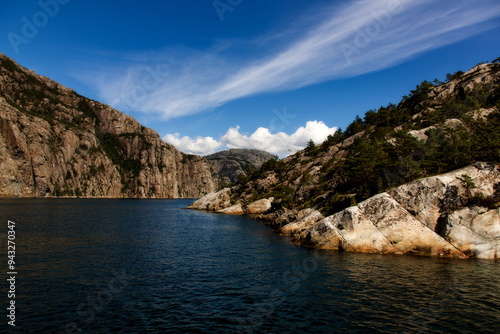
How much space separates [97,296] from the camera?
23.2m

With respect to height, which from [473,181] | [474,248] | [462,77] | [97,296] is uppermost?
[462,77]

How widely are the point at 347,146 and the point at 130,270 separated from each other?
91.7 meters

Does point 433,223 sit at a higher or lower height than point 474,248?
higher

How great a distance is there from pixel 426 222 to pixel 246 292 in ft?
103

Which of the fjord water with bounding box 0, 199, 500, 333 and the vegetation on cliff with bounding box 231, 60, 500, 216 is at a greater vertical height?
the vegetation on cliff with bounding box 231, 60, 500, 216

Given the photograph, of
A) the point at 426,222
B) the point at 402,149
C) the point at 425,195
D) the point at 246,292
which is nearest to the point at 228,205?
the point at 402,149

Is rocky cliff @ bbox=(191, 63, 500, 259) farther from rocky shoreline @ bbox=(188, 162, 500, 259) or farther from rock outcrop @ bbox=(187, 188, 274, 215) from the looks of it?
rock outcrop @ bbox=(187, 188, 274, 215)

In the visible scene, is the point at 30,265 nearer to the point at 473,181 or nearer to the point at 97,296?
the point at 97,296

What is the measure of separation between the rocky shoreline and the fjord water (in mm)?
3027

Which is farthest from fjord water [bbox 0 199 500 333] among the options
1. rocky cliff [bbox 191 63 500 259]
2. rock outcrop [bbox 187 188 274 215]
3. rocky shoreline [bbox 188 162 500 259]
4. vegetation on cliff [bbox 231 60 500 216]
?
rock outcrop [bbox 187 188 274 215]

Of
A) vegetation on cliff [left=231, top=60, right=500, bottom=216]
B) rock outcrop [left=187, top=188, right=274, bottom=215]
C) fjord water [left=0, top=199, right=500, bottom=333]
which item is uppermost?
vegetation on cliff [left=231, top=60, right=500, bottom=216]

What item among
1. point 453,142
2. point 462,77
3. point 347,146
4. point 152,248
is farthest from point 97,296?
point 462,77

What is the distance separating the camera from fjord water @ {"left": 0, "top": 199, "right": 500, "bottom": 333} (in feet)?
61.2

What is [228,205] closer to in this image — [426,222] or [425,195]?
[425,195]
